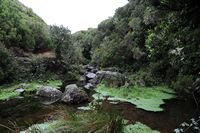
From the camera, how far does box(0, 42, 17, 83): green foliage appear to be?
2392 cm

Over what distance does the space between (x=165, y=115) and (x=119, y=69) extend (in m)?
18.9

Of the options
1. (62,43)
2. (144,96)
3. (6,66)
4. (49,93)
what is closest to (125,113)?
(144,96)

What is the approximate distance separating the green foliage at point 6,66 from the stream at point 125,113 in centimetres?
842

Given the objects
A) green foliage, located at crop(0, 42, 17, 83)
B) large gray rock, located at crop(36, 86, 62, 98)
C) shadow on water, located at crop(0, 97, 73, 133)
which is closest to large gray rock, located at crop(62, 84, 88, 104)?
shadow on water, located at crop(0, 97, 73, 133)

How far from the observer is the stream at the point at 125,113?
10566mm

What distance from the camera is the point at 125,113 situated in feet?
40.5

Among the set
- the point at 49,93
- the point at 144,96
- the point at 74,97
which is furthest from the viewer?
the point at 49,93

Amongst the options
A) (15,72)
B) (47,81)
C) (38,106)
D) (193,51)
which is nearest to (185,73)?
(193,51)

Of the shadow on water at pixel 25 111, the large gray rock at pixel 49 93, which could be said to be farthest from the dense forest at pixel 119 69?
the shadow on water at pixel 25 111

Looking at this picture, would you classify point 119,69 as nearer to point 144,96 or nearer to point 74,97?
point 144,96

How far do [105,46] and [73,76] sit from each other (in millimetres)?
9157

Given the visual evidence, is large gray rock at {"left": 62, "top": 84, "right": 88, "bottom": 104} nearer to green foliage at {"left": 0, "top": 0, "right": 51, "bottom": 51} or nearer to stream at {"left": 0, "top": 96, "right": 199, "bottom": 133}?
stream at {"left": 0, "top": 96, "right": 199, "bottom": 133}

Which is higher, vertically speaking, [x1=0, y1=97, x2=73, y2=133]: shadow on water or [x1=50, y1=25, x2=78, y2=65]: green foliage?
[x1=50, y1=25, x2=78, y2=65]: green foliage

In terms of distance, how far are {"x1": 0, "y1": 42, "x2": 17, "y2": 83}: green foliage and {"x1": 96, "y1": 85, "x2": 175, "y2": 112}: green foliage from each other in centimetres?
1039
